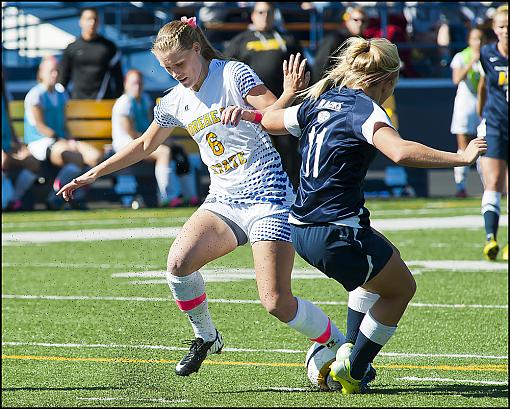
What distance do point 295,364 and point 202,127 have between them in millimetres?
1351

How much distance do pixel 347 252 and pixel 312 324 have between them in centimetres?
70

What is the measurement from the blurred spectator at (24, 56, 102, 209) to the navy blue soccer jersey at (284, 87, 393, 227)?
10524mm

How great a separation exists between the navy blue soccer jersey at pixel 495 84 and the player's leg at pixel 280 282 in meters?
5.50

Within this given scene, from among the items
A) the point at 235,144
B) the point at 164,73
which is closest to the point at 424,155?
the point at 235,144

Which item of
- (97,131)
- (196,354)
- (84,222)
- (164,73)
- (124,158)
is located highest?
(124,158)

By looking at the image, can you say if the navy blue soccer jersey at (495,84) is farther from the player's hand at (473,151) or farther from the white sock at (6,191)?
the white sock at (6,191)

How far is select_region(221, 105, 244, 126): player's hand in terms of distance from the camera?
5.74 metres

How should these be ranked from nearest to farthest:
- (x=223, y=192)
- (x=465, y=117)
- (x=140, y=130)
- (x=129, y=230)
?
1. (x=223, y=192)
2. (x=129, y=230)
3. (x=140, y=130)
4. (x=465, y=117)

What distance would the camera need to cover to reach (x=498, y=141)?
1109cm

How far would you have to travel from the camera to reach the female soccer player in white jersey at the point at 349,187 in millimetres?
5480

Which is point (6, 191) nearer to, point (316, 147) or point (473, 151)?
point (316, 147)

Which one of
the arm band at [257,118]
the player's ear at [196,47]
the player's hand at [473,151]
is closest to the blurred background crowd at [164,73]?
the player's ear at [196,47]

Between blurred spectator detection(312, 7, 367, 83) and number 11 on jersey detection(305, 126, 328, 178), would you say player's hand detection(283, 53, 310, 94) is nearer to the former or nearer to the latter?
number 11 on jersey detection(305, 126, 328, 178)

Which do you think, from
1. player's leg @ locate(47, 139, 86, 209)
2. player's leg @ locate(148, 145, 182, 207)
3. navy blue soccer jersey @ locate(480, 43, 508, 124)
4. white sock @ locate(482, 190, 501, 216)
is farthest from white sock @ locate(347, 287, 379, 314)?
player's leg @ locate(47, 139, 86, 209)
